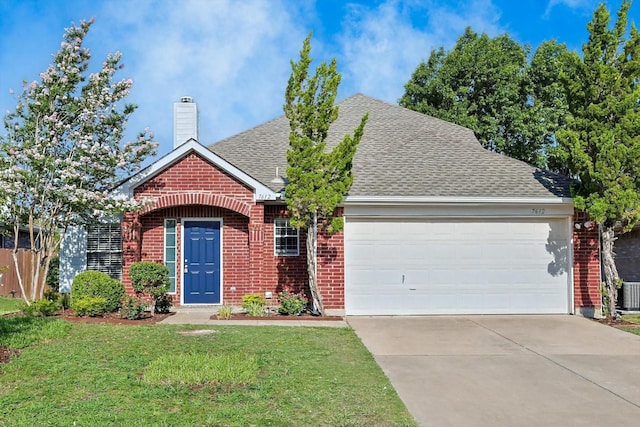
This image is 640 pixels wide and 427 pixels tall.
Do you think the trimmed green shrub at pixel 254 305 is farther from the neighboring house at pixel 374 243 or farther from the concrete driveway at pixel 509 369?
the concrete driveway at pixel 509 369

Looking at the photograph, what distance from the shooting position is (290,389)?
665 centimetres

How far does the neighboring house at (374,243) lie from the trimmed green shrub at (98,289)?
4.00ft

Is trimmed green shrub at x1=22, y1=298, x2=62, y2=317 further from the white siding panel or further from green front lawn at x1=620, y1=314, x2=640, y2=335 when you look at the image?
green front lawn at x1=620, y1=314, x2=640, y2=335

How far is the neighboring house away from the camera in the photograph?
1332 centimetres

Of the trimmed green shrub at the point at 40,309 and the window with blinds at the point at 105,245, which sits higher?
the window with blinds at the point at 105,245

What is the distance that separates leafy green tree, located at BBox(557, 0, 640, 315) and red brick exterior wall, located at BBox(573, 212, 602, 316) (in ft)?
2.65

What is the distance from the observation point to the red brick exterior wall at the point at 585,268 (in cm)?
1362

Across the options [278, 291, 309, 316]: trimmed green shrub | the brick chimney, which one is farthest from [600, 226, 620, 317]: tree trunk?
the brick chimney

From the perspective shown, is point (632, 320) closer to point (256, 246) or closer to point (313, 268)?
point (313, 268)

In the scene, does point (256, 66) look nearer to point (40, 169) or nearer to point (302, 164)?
point (302, 164)

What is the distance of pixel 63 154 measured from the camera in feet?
43.7

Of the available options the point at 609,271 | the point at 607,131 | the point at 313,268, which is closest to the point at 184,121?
the point at 313,268

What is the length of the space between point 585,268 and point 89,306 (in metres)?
11.0

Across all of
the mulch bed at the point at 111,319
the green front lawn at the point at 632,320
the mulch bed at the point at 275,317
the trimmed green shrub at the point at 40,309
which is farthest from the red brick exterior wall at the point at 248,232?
the green front lawn at the point at 632,320
